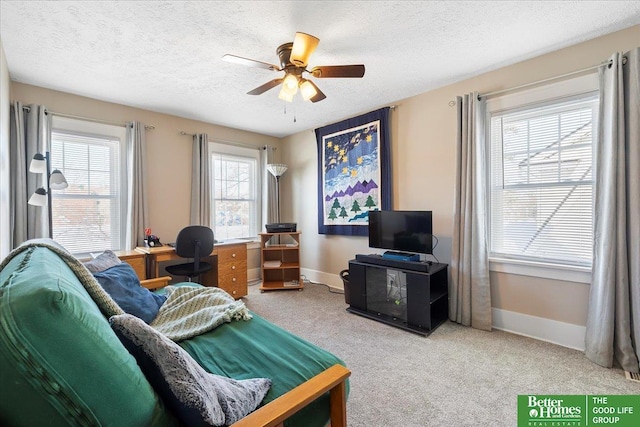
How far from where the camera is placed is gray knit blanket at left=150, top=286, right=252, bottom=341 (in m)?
1.56

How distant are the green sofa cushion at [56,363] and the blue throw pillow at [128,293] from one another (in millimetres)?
998

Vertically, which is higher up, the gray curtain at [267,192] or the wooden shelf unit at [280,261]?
the gray curtain at [267,192]

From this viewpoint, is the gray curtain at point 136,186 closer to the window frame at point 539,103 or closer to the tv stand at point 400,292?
the tv stand at point 400,292

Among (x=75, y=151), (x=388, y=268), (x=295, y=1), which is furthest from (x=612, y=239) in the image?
(x=75, y=151)

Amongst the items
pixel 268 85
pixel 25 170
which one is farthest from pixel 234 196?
pixel 268 85

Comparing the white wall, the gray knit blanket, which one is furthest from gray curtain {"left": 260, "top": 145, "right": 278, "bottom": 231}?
the white wall

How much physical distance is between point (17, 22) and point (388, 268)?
139 inches

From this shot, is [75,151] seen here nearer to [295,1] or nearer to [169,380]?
[295,1]

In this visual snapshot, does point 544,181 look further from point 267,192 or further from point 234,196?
point 234,196

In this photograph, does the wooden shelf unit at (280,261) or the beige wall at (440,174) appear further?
the wooden shelf unit at (280,261)

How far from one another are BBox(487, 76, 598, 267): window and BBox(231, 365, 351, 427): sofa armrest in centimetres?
239

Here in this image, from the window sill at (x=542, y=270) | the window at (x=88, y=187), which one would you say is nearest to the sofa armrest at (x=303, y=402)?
the window sill at (x=542, y=270)

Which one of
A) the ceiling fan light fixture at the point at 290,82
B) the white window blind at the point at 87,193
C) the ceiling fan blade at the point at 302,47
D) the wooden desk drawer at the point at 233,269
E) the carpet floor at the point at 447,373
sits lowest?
the carpet floor at the point at 447,373

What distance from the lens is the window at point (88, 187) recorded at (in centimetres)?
305
